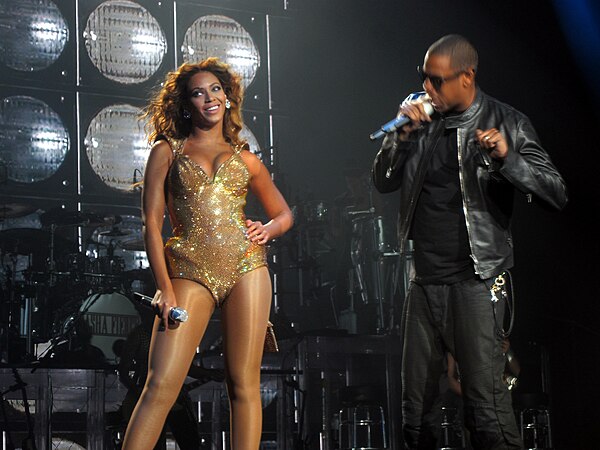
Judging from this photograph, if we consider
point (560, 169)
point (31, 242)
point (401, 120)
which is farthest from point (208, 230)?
point (31, 242)

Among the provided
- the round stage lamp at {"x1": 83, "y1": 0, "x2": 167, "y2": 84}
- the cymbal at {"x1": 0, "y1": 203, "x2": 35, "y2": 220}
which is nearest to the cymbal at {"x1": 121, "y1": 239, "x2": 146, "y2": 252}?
the cymbal at {"x1": 0, "y1": 203, "x2": 35, "y2": 220}

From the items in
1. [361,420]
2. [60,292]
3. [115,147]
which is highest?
[115,147]

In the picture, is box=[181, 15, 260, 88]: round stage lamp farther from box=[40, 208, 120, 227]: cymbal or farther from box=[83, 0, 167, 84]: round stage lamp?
box=[40, 208, 120, 227]: cymbal

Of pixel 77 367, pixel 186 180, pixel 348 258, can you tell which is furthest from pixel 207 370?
pixel 186 180

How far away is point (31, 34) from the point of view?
990cm

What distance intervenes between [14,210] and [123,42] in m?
2.36

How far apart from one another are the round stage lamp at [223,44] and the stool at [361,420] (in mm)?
4140

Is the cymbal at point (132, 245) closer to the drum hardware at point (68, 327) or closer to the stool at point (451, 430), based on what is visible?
the drum hardware at point (68, 327)

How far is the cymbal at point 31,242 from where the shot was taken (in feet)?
27.6

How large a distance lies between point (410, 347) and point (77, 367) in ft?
13.9

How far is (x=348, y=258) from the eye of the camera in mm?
9195

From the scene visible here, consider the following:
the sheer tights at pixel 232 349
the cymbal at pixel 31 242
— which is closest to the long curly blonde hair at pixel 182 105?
the sheer tights at pixel 232 349

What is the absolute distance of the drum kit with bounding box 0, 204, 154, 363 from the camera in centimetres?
808

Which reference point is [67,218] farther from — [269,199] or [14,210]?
[269,199]
